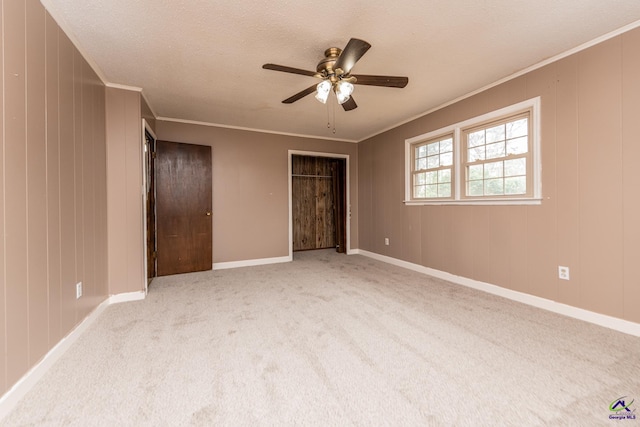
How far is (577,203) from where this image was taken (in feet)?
7.89

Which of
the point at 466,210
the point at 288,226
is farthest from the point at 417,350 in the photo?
the point at 288,226

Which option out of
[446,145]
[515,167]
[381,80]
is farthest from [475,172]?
[381,80]

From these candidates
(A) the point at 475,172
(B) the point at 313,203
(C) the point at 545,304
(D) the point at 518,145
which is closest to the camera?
(C) the point at 545,304

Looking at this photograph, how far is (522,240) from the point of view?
2820 millimetres

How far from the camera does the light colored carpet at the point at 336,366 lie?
132cm

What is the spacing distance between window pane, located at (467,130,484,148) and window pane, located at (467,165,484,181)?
0.28m

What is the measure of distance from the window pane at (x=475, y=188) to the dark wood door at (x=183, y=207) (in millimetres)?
3771

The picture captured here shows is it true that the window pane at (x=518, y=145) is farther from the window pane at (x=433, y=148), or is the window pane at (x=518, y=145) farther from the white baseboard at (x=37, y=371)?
the white baseboard at (x=37, y=371)

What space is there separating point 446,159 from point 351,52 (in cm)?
256

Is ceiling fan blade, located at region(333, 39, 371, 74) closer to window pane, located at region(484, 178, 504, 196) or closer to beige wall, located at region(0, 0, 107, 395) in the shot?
beige wall, located at region(0, 0, 107, 395)

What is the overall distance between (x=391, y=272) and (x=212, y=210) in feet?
9.94

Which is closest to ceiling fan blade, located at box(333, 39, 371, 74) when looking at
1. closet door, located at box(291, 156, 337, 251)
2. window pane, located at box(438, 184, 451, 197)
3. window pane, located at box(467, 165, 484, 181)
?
window pane, located at box(467, 165, 484, 181)

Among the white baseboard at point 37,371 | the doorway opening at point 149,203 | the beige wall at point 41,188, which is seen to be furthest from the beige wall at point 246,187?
the white baseboard at point 37,371

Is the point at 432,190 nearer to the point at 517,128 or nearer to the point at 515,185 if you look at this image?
the point at 515,185
